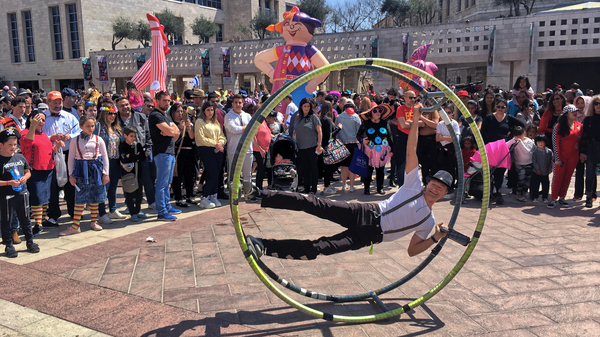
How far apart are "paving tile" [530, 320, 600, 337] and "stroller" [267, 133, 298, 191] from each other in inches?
208

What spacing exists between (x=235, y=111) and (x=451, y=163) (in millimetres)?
4471

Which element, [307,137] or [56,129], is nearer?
[56,129]

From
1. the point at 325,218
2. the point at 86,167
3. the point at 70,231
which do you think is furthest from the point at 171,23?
the point at 325,218

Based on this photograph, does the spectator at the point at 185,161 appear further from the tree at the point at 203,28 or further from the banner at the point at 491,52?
the tree at the point at 203,28

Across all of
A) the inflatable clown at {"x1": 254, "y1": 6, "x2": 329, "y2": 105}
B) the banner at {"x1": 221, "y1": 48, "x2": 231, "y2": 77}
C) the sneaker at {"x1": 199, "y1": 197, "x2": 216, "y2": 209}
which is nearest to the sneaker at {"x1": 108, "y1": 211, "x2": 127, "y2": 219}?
the sneaker at {"x1": 199, "y1": 197, "x2": 216, "y2": 209}

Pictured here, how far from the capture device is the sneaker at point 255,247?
3.46m

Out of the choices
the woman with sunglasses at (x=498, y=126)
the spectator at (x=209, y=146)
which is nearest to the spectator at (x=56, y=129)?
the spectator at (x=209, y=146)

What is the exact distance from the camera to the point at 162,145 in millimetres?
6848

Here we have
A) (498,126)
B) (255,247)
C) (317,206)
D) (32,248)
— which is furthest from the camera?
(498,126)

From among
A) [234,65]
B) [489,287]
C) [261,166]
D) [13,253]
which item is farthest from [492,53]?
[13,253]

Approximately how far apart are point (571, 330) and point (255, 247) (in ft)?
9.32

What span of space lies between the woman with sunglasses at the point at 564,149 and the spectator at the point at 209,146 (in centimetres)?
629

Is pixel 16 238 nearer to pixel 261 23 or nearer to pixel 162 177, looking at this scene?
Answer: pixel 162 177

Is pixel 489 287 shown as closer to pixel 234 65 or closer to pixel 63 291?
pixel 63 291
